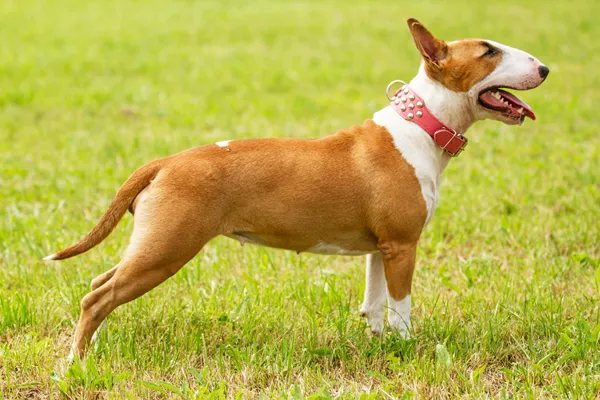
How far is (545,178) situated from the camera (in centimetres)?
757

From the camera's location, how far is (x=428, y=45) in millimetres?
4395

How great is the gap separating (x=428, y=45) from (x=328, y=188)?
3.08ft

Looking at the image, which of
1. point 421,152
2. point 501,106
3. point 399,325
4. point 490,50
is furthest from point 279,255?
point 490,50

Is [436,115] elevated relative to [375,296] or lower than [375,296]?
elevated

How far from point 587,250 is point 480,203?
119cm

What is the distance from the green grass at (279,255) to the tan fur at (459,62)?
1358mm

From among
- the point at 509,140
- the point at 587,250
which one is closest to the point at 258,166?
the point at 587,250

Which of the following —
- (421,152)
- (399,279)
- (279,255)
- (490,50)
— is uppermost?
(490,50)

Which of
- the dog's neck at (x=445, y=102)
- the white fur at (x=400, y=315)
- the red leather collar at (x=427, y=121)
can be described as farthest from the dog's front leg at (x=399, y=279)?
the dog's neck at (x=445, y=102)

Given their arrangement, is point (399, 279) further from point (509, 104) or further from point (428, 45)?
point (428, 45)

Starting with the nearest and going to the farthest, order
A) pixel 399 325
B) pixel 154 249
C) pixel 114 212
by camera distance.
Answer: pixel 154 249, pixel 114 212, pixel 399 325

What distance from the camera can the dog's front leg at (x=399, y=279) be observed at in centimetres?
439

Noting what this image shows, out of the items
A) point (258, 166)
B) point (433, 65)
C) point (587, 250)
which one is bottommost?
point (587, 250)

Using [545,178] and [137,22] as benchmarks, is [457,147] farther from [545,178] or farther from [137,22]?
[137,22]
